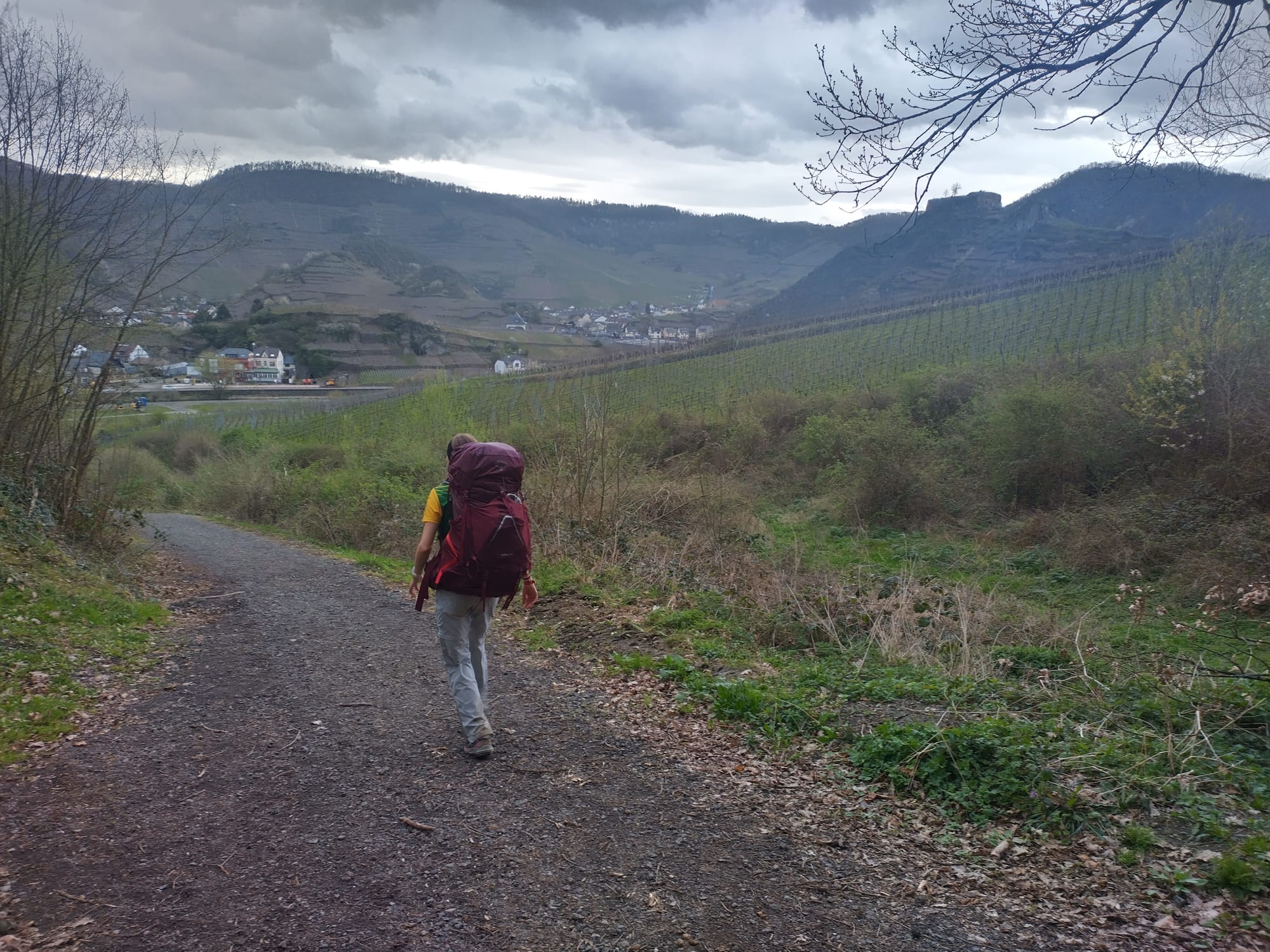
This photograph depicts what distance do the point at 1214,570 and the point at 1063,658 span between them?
6.41 m

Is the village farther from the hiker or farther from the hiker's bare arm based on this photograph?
the hiker

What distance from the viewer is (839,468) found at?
22625 millimetres

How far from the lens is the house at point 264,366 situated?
4191 cm

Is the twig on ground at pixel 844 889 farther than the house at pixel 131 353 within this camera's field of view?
No

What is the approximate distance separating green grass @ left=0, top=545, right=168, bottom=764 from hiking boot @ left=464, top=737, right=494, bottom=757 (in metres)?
2.79

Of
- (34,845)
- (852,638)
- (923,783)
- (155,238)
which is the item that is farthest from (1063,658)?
(155,238)

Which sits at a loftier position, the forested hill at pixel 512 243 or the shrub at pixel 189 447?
the forested hill at pixel 512 243

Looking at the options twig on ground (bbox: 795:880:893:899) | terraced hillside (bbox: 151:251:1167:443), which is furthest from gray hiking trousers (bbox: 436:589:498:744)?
terraced hillside (bbox: 151:251:1167:443)

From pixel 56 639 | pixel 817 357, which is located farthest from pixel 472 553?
pixel 817 357

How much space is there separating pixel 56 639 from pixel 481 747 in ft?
15.2

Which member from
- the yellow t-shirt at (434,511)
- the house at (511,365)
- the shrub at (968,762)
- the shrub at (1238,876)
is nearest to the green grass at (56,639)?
the yellow t-shirt at (434,511)

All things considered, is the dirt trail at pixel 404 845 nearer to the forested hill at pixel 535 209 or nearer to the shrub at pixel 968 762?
the shrub at pixel 968 762

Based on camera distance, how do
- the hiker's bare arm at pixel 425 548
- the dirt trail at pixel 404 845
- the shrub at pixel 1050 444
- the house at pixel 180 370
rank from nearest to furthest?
the dirt trail at pixel 404 845, the hiker's bare arm at pixel 425 548, the house at pixel 180 370, the shrub at pixel 1050 444

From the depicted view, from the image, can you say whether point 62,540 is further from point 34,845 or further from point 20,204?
point 34,845
